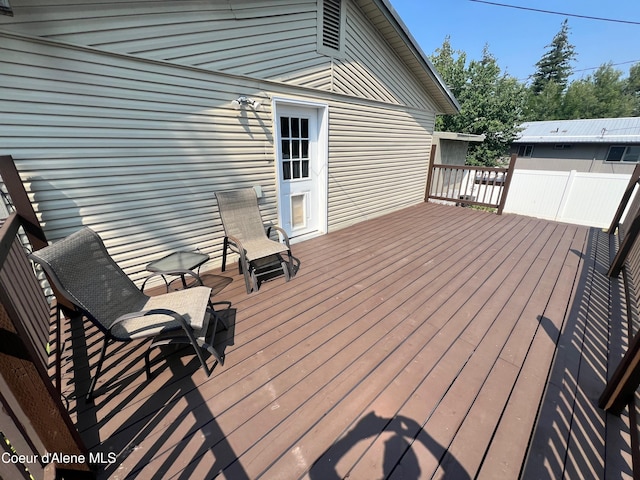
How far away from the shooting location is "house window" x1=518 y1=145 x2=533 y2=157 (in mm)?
15359

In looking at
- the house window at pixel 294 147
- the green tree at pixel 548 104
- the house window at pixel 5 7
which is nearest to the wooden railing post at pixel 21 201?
the house window at pixel 5 7

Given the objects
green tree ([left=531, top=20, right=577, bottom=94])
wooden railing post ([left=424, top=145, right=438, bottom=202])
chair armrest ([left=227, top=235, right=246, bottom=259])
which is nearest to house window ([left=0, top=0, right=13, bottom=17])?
chair armrest ([left=227, top=235, right=246, bottom=259])

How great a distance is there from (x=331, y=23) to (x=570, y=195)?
7737 mm

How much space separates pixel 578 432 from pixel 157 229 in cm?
376

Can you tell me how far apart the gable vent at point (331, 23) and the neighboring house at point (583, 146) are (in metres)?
14.7

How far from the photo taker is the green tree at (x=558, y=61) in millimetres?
26719

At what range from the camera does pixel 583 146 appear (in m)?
13.7

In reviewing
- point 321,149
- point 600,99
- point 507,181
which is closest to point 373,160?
point 321,149

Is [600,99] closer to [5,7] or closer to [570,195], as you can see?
[570,195]

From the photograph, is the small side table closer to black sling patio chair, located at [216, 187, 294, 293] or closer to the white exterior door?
black sling patio chair, located at [216, 187, 294, 293]

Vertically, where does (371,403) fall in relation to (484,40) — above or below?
below

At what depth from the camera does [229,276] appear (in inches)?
127

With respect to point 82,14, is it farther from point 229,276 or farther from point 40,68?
point 229,276

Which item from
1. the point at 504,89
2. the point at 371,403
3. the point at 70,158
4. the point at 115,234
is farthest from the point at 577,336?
the point at 504,89
